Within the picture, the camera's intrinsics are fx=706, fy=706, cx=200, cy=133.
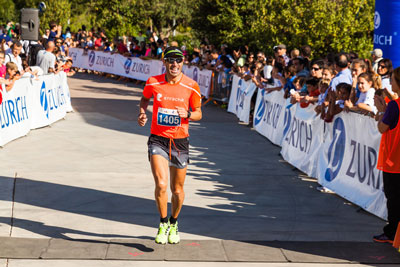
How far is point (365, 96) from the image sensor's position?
10055 millimetres

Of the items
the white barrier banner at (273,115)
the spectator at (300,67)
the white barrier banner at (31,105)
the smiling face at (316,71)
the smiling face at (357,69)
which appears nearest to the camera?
the smiling face at (357,69)

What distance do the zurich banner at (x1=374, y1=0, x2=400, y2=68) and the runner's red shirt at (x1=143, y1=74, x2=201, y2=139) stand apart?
6032 millimetres

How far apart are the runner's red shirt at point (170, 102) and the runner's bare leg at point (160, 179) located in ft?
0.93

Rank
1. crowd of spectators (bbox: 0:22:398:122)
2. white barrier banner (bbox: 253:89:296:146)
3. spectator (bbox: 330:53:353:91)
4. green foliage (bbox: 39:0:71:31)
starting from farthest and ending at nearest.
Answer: green foliage (bbox: 39:0:71:31)
white barrier banner (bbox: 253:89:296:146)
spectator (bbox: 330:53:353:91)
crowd of spectators (bbox: 0:22:398:122)

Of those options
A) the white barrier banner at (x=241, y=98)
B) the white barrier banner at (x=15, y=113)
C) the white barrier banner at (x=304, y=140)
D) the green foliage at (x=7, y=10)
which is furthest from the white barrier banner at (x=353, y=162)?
the green foliage at (x=7, y=10)

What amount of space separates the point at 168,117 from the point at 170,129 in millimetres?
138

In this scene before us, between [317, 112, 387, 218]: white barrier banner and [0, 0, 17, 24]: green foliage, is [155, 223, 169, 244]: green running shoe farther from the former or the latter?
[0, 0, 17, 24]: green foliage

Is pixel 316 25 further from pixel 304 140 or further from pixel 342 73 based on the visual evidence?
pixel 304 140

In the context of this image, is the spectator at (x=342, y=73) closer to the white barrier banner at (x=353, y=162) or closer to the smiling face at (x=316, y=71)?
the smiling face at (x=316, y=71)

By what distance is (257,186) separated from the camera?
35.3 feet

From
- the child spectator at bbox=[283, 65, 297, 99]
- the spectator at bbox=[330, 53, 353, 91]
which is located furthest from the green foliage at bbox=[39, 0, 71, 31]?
the spectator at bbox=[330, 53, 353, 91]

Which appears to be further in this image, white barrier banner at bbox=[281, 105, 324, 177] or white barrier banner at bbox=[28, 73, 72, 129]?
white barrier banner at bbox=[28, 73, 72, 129]

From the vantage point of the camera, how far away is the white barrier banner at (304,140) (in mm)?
11359

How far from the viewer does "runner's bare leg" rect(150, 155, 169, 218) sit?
743cm
